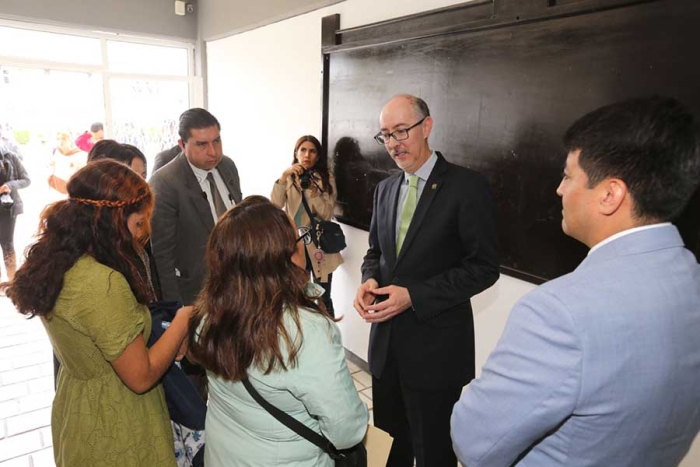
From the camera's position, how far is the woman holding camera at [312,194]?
330 centimetres

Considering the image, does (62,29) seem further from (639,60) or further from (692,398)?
(692,398)

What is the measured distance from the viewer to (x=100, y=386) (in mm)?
1257

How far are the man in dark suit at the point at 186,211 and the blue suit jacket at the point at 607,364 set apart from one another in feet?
5.58

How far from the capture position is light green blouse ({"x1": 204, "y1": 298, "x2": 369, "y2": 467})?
3.27 feet

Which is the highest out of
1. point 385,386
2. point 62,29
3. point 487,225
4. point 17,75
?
point 62,29

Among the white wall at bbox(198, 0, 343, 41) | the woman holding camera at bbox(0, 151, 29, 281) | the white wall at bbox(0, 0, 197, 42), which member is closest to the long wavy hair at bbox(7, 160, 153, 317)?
the white wall at bbox(198, 0, 343, 41)

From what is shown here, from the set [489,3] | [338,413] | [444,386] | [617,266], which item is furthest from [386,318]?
[489,3]

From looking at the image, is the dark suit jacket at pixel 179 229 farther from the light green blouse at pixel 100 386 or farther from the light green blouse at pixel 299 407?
the light green blouse at pixel 299 407

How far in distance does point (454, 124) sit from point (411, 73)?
18.7 inches

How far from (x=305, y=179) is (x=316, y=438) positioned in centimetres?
243

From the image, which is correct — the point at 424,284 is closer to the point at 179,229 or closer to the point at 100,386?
the point at 100,386

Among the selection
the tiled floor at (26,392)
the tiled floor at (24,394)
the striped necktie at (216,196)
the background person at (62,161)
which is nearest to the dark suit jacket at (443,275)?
the striped necktie at (216,196)

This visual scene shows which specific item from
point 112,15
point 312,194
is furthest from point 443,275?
point 112,15

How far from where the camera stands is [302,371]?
99cm
